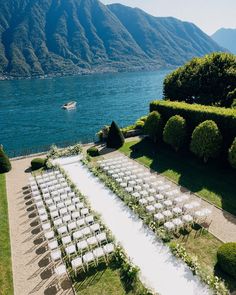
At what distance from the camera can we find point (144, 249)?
1934 cm

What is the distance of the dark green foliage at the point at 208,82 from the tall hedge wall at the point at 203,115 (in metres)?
11.0

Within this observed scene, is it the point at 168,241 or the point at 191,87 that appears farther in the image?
the point at 191,87

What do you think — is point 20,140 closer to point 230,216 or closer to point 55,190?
point 55,190

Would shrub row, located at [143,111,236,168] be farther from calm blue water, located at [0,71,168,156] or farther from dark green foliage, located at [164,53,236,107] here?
calm blue water, located at [0,71,168,156]

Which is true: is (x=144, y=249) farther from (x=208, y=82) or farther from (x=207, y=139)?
(x=208, y=82)

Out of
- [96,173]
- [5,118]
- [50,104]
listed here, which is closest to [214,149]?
[96,173]

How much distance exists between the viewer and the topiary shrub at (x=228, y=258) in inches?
651

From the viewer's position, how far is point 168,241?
20.0 m

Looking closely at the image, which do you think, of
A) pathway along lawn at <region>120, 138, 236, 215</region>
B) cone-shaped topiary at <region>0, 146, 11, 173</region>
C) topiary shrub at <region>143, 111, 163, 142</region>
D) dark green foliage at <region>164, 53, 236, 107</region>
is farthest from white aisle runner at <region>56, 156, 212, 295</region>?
dark green foliage at <region>164, 53, 236, 107</region>

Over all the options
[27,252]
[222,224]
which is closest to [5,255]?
[27,252]

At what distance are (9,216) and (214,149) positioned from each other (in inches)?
861

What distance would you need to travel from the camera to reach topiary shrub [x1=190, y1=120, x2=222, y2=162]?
31.2 m

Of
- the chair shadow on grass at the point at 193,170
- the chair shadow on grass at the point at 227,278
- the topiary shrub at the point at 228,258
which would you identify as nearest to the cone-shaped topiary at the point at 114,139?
the chair shadow on grass at the point at 193,170

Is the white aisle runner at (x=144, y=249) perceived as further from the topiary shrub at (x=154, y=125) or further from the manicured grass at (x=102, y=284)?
the topiary shrub at (x=154, y=125)
